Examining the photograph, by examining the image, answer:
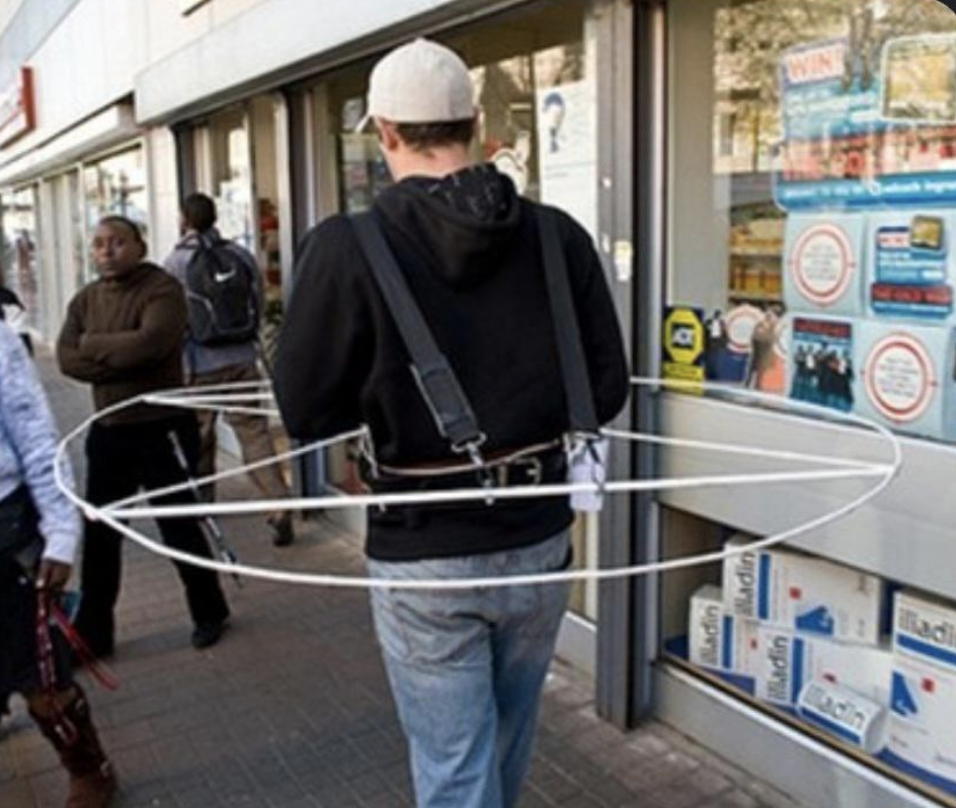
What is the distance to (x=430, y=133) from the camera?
A: 1.98 meters

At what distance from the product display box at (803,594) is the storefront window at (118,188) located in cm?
764

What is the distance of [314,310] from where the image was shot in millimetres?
1915

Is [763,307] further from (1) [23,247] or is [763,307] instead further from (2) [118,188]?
(1) [23,247]

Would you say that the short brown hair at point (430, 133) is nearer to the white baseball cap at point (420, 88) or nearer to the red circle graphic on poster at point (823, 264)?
the white baseball cap at point (420, 88)

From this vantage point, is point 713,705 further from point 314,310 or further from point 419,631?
point 314,310

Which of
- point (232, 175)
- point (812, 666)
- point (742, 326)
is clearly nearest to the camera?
point (812, 666)

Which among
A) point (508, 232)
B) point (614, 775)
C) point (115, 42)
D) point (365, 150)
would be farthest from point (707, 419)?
point (115, 42)

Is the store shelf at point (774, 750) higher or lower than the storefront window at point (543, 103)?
lower

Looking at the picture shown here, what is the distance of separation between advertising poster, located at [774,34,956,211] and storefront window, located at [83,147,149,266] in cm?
766

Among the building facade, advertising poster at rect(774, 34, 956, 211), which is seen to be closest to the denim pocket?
the building facade

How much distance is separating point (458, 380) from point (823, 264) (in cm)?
162

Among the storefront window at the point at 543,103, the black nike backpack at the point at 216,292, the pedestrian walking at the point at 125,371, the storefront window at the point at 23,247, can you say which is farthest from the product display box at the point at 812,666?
the storefront window at the point at 23,247

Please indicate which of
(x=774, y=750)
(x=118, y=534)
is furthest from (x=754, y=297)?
(x=118, y=534)

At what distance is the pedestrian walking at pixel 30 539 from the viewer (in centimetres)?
293
